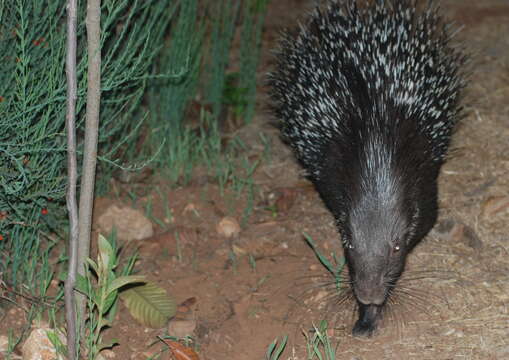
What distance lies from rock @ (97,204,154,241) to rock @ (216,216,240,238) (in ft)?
1.33

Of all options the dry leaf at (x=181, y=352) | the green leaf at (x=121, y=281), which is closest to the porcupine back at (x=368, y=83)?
the dry leaf at (x=181, y=352)

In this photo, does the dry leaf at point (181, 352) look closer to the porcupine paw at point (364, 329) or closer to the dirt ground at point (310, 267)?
the dirt ground at point (310, 267)

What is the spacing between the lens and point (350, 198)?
3281mm

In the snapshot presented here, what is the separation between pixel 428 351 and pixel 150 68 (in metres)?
2.49

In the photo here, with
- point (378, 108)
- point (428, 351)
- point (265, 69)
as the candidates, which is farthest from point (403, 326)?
point (265, 69)

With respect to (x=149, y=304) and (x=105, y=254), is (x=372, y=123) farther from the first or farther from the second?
(x=105, y=254)

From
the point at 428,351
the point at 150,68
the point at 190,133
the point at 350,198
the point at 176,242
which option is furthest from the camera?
the point at 190,133

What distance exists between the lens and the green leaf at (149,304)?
3197mm

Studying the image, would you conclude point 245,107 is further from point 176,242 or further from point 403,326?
point 403,326

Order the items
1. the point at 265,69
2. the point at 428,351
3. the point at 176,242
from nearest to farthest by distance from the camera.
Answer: the point at 428,351, the point at 176,242, the point at 265,69

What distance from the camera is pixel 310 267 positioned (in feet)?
11.7

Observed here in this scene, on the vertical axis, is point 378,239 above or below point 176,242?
above

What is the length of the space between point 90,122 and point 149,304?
105cm

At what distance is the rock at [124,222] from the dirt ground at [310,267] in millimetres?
84
